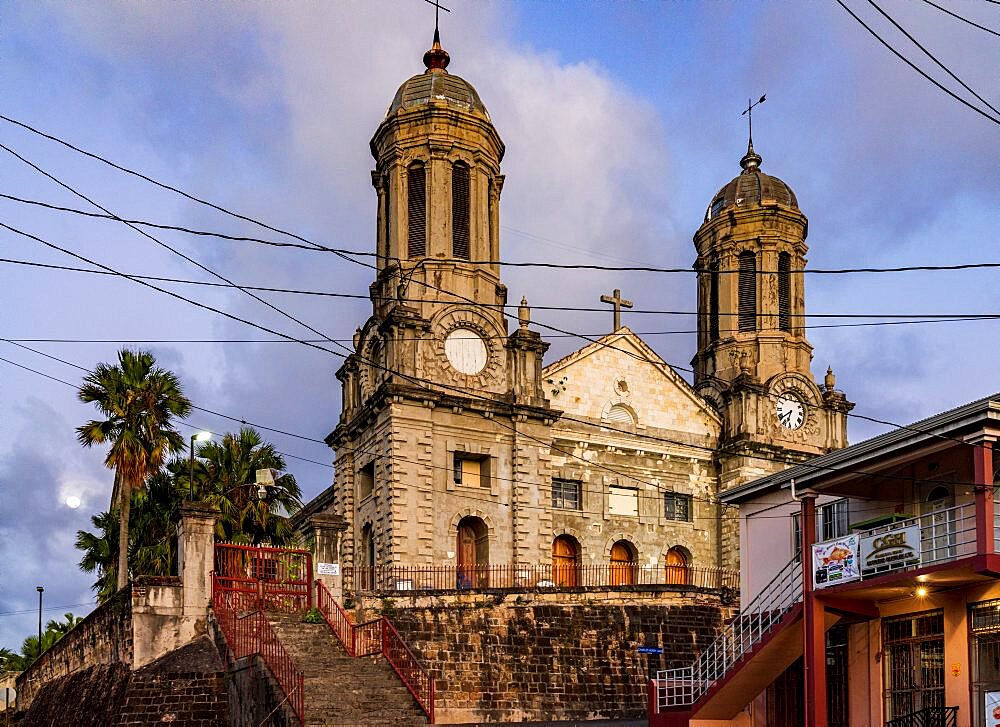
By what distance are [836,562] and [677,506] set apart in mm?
22555

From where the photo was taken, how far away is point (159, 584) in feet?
95.5

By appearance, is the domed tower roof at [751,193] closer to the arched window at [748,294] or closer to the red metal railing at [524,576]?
the arched window at [748,294]

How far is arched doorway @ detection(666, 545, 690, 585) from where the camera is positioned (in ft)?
154

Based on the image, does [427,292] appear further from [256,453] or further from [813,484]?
[813,484]

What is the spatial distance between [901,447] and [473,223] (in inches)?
984

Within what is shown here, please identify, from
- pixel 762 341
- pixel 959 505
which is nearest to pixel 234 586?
pixel 959 505

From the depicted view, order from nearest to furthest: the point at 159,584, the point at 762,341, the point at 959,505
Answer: the point at 959,505 → the point at 159,584 → the point at 762,341

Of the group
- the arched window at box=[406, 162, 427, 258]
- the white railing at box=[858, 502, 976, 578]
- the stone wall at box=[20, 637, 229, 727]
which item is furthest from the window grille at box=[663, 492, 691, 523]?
the white railing at box=[858, 502, 976, 578]

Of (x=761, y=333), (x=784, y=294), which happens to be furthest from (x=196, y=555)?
(x=784, y=294)

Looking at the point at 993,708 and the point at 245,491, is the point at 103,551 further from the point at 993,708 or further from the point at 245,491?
the point at 993,708

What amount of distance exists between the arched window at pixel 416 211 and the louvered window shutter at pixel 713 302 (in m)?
13.5

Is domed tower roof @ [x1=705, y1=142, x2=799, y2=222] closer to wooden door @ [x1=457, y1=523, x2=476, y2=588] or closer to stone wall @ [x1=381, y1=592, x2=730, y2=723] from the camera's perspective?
wooden door @ [x1=457, y1=523, x2=476, y2=588]

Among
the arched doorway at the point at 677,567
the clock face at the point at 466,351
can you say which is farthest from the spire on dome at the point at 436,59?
the arched doorway at the point at 677,567

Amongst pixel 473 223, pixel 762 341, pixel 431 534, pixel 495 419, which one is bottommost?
pixel 431 534
